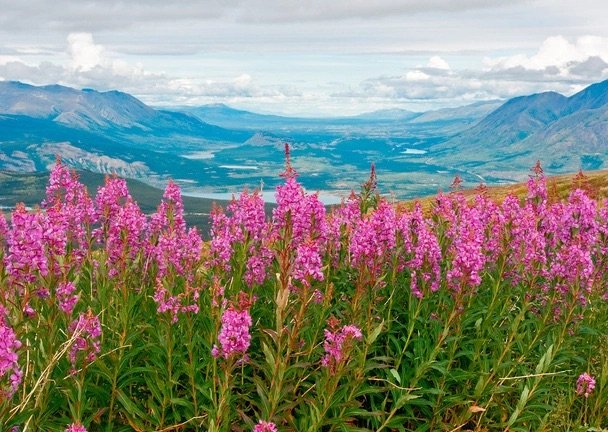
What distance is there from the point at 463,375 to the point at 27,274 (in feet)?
19.8

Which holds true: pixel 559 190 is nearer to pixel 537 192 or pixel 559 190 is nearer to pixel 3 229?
pixel 537 192

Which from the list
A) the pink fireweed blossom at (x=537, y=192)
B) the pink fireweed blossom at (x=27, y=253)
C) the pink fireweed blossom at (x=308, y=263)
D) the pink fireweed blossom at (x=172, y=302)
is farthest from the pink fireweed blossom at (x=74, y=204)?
the pink fireweed blossom at (x=537, y=192)

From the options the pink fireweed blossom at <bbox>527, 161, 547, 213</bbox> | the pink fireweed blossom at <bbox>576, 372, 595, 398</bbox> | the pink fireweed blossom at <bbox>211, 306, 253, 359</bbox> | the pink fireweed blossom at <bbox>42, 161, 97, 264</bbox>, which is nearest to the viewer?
the pink fireweed blossom at <bbox>211, 306, 253, 359</bbox>

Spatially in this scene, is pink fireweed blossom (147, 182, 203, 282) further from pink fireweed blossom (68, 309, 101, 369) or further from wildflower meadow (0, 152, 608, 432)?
pink fireweed blossom (68, 309, 101, 369)

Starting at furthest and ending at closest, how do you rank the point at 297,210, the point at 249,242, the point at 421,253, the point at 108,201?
the point at 108,201
the point at 249,242
the point at 421,253
the point at 297,210

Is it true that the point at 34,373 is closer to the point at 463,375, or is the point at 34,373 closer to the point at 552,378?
the point at 463,375

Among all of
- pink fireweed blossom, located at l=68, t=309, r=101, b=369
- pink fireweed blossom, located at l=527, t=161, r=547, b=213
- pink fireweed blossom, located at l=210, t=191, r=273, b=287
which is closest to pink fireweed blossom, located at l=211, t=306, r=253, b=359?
pink fireweed blossom, located at l=68, t=309, r=101, b=369

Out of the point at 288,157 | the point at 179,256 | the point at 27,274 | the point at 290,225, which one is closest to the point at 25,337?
the point at 27,274

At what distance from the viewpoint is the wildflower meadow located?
6.96 metres

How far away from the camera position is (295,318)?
7.09 meters

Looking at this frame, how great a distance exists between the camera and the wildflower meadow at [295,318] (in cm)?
696

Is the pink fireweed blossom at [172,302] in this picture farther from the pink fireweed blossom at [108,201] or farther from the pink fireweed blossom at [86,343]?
the pink fireweed blossom at [108,201]

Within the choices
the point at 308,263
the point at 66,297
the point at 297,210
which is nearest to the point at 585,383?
the point at 297,210

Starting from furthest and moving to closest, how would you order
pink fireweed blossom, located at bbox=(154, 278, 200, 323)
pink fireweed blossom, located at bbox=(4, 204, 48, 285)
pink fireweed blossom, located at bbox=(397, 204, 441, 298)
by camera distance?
pink fireweed blossom, located at bbox=(397, 204, 441, 298) → pink fireweed blossom, located at bbox=(154, 278, 200, 323) → pink fireweed blossom, located at bbox=(4, 204, 48, 285)
